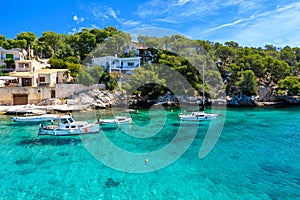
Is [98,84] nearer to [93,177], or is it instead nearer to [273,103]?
[93,177]

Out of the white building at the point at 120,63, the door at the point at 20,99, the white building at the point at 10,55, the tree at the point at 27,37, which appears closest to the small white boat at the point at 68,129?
the door at the point at 20,99

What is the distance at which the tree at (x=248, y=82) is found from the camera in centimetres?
3956

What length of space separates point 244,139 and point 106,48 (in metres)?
38.4

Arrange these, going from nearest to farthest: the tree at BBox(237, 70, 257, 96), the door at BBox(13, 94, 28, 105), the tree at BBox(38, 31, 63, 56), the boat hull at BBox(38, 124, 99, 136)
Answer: the boat hull at BBox(38, 124, 99, 136), the door at BBox(13, 94, 28, 105), the tree at BBox(237, 70, 257, 96), the tree at BBox(38, 31, 63, 56)

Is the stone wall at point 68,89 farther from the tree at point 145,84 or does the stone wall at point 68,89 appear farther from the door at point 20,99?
the tree at point 145,84

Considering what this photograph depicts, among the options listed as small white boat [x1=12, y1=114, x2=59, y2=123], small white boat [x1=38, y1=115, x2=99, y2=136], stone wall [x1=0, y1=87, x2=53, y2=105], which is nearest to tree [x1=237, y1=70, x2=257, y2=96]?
small white boat [x1=38, y1=115, x2=99, y2=136]

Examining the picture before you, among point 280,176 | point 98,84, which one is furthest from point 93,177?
point 98,84

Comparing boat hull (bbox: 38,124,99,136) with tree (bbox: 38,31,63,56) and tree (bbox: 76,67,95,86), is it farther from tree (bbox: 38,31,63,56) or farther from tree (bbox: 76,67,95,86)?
tree (bbox: 38,31,63,56)

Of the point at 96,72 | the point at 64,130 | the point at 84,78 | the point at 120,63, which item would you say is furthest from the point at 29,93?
the point at 120,63

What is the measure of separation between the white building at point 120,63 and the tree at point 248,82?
798 inches

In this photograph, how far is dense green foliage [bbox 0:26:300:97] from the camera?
39.3m

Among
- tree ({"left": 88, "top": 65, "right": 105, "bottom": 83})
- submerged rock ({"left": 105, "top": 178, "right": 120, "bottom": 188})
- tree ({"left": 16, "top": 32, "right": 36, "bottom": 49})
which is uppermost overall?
tree ({"left": 16, "top": 32, "right": 36, "bottom": 49})

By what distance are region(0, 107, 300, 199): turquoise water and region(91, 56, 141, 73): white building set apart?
25.5m

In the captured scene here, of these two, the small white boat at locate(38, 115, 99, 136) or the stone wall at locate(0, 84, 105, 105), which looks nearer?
the small white boat at locate(38, 115, 99, 136)
